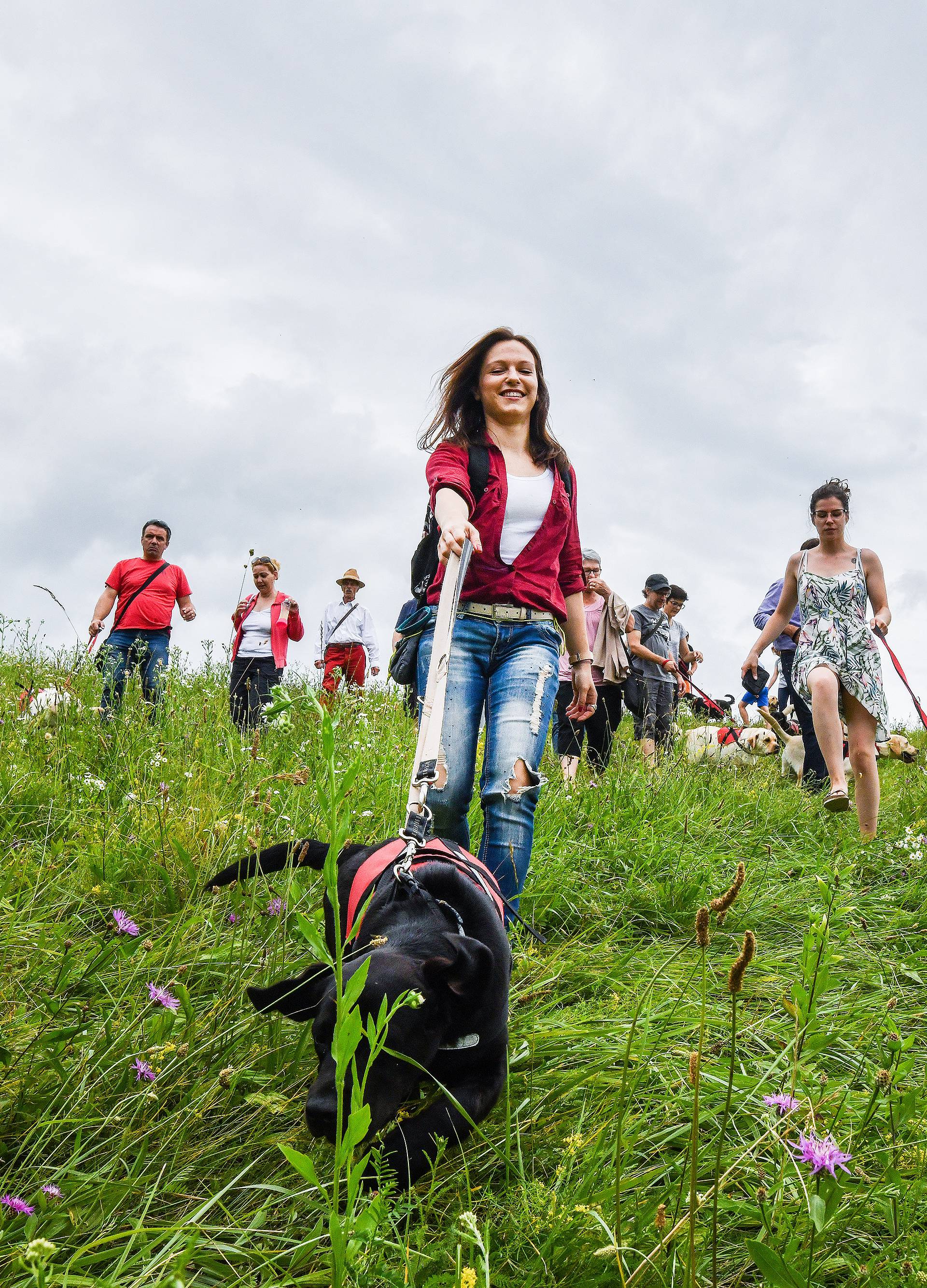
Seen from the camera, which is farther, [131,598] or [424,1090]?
[131,598]

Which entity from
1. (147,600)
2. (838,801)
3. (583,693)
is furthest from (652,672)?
(583,693)

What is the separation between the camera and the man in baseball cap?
8844mm

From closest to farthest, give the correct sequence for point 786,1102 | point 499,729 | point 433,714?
point 786,1102 < point 433,714 < point 499,729

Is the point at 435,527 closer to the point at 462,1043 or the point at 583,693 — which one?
the point at 583,693

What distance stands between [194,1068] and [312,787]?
47.1 inches

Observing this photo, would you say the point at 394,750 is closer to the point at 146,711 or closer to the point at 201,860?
the point at 146,711

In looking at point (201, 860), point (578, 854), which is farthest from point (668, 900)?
point (201, 860)

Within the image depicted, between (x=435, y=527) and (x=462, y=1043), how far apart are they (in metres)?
1.96

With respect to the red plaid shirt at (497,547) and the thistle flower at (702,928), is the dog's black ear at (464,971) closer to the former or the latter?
the thistle flower at (702,928)

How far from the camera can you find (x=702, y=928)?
1062 millimetres

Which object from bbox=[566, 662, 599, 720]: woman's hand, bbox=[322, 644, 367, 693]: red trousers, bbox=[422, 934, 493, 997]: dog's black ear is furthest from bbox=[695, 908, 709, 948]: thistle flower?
bbox=[322, 644, 367, 693]: red trousers

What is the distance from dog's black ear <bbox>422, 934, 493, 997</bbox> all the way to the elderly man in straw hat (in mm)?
8100

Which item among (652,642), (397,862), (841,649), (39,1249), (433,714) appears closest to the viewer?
(39,1249)

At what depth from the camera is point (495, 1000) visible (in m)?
1.95
